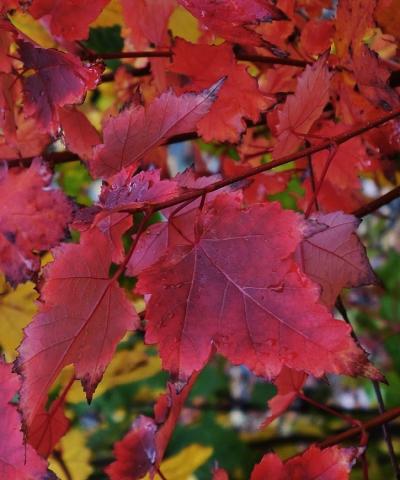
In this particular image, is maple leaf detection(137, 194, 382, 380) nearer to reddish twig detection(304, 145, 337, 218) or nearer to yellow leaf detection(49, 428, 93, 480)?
reddish twig detection(304, 145, 337, 218)

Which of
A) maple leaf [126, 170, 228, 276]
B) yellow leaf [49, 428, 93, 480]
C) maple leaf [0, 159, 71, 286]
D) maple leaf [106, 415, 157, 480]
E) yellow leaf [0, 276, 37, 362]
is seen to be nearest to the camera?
maple leaf [0, 159, 71, 286]

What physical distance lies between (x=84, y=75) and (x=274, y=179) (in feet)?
0.97

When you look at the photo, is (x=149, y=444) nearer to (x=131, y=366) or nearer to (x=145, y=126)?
(x=145, y=126)

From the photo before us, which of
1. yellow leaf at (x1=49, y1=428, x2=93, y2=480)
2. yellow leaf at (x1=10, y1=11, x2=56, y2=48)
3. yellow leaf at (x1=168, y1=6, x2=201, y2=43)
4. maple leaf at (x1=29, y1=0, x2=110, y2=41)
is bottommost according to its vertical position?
yellow leaf at (x1=49, y1=428, x2=93, y2=480)

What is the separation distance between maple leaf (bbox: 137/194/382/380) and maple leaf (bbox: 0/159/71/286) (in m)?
0.07

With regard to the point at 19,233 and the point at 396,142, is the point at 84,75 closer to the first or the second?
the point at 19,233

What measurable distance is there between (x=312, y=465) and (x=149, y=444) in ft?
0.58

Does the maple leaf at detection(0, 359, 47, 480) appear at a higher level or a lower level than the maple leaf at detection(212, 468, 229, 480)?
higher

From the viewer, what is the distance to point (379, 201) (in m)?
0.53

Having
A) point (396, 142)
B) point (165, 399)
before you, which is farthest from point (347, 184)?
point (165, 399)

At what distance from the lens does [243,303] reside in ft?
1.40

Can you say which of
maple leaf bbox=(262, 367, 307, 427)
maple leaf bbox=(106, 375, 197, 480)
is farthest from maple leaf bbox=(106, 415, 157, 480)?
maple leaf bbox=(262, 367, 307, 427)

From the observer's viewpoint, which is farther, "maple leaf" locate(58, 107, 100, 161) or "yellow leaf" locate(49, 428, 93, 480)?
"yellow leaf" locate(49, 428, 93, 480)

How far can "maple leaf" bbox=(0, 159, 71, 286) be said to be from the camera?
375 mm
